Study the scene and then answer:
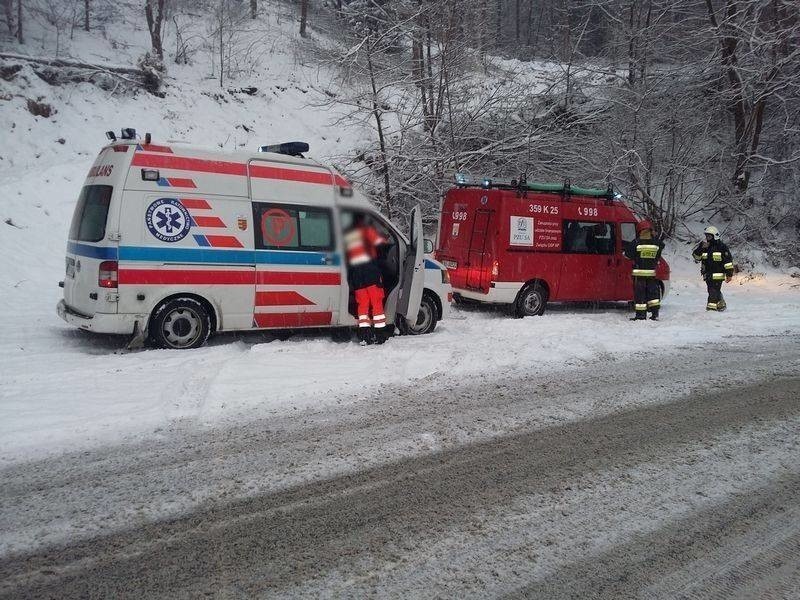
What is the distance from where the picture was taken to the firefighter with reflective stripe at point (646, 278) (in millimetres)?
11156

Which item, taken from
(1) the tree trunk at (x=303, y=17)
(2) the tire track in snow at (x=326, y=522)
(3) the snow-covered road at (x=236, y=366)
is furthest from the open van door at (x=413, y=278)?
(1) the tree trunk at (x=303, y=17)

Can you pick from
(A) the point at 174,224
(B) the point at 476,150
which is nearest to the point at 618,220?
(B) the point at 476,150

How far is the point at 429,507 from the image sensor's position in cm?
362

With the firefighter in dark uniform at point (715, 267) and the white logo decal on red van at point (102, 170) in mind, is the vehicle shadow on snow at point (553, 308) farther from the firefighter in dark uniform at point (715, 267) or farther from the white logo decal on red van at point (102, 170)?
the white logo decal on red van at point (102, 170)

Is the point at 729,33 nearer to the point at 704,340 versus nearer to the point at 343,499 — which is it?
the point at 704,340

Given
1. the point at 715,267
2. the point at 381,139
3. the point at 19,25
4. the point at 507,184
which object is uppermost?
the point at 19,25

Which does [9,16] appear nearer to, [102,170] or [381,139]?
[381,139]

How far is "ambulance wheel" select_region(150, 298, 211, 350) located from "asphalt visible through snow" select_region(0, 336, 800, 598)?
290 cm

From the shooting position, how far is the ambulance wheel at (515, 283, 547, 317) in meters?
11.3

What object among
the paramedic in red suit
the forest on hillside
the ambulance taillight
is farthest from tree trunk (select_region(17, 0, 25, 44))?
the paramedic in red suit

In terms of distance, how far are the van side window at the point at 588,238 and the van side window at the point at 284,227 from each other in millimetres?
5886

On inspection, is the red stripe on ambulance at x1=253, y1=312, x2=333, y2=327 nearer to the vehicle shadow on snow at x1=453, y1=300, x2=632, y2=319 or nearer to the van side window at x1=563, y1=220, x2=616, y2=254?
the vehicle shadow on snow at x1=453, y1=300, x2=632, y2=319

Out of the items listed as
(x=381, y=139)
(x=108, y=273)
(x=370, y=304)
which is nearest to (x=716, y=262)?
(x=370, y=304)

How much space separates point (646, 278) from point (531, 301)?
2.21 meters
